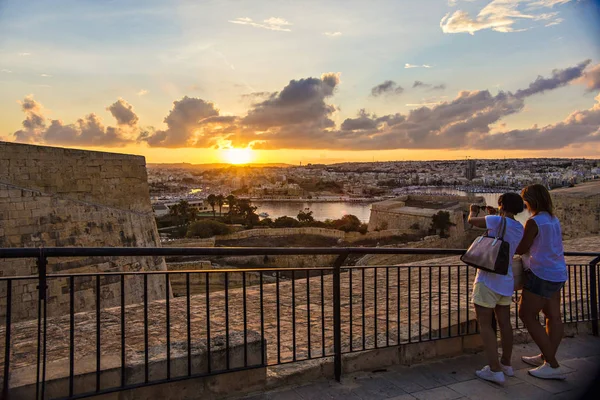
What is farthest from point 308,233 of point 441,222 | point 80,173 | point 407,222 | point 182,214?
point 80,173

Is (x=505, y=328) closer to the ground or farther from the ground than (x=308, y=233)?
farther from the ground

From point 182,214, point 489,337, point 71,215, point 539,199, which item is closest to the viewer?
point 489,337

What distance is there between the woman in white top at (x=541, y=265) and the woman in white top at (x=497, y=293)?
19 centimetres

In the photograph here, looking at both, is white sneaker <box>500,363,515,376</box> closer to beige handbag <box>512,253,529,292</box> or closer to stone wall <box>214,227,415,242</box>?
beige handbag <box>512,253,529,292</box>

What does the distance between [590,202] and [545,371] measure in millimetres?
20475

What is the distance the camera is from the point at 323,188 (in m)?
132

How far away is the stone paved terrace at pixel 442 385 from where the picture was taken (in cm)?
297

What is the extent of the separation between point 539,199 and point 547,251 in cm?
39

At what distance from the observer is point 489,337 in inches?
129

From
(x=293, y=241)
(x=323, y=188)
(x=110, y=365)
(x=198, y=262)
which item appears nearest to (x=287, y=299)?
(x=110, y=365)

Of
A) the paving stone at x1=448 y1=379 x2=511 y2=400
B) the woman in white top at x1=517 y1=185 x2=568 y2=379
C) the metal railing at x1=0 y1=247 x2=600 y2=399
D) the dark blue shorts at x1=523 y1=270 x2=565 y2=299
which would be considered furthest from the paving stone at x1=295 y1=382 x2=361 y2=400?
the dark blue shorts at x1=523 y1=270 x2=565 y2=299

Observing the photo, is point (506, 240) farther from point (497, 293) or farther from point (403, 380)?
point (403, 380)

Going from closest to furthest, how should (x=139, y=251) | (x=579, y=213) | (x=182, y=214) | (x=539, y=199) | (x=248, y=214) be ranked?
(x=139, y=251), (x=539, y=199), (x=579, y=213), (x=182, y=214), (x=248, y=214)

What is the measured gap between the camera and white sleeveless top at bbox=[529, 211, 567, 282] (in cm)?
335
